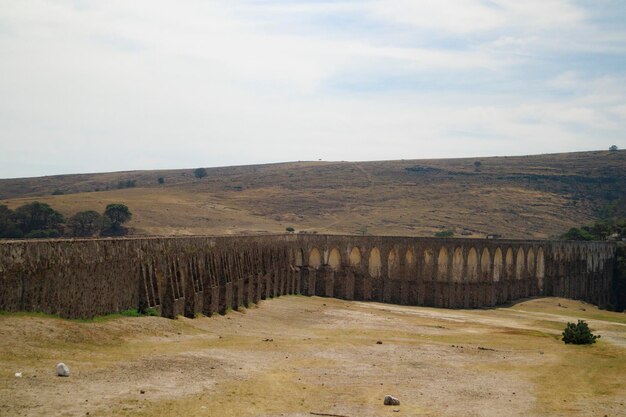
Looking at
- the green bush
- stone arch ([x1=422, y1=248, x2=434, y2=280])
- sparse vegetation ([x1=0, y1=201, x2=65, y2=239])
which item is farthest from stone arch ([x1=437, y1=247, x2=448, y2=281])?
sparse vegetation ([x1=0, y1=201, x2=65, y2=239])

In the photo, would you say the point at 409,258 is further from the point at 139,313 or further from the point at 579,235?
the point at 139,313

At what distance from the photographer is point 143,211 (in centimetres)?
11281

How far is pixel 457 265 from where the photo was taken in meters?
76.2

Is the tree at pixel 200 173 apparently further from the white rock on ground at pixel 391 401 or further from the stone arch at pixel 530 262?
the white rock on ground at pixel 391 401


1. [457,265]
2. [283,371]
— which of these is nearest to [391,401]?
[283,371]

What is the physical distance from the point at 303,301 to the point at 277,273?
2.83 m

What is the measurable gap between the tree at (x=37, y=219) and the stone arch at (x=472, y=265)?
137ft

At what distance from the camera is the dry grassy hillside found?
12038 centimetres

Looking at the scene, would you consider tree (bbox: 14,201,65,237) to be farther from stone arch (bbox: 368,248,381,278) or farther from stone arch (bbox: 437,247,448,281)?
stone arch (bbox: 437,247,448,281)

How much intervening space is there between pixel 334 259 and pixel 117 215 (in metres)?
37.2

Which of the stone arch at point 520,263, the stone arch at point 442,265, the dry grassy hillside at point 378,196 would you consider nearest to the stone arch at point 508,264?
the stone arch at point 520,263

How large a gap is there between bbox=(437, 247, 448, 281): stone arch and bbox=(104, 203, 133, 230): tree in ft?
138

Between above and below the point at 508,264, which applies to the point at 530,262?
below

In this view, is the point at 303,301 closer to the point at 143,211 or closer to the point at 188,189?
the point at 143,211
